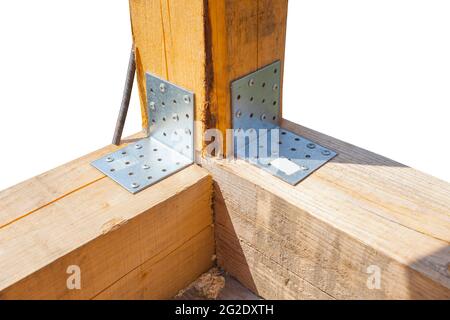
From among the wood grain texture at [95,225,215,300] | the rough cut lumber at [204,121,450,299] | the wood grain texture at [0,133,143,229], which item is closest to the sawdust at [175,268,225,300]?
the wood grain texture at [95,225,215,300]

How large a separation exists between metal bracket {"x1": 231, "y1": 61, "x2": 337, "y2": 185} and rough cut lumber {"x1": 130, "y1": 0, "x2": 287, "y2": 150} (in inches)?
2.0

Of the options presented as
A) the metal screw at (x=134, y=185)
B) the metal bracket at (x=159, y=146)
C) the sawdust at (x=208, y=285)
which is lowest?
the sawdust at (x=208, y=285)

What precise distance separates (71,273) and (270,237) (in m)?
0.74

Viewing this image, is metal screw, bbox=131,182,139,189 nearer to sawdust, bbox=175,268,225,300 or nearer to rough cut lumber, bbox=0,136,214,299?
rough cut lumber, bbox=0,136,214,299

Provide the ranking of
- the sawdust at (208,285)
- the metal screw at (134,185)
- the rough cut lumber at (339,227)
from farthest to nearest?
the sawdust at (208,285) → the metal screw at (134,185) → the rough cut lumber at (339,227)

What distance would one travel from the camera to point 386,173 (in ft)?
5.94

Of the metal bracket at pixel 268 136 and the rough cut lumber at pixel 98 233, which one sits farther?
the metal bracket at pixel 268 136

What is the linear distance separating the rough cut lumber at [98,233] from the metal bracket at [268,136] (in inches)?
9.1

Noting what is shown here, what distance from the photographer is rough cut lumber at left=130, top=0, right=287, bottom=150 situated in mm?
1628

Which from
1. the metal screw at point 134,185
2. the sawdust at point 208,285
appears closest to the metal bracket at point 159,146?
the metal screw at point 134,185

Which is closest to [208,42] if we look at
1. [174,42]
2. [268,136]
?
[174,42]

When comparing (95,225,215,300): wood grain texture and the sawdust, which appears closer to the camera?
(95,225,215,300): wood grain texture

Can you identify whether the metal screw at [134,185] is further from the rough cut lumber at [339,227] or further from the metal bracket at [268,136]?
the metal bracket at [268,136]

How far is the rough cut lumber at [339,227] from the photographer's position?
149 centimetres
